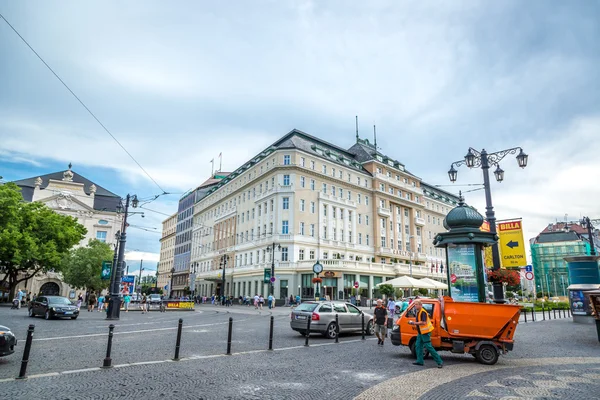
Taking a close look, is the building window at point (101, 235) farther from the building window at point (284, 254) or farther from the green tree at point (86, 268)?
the building window at point (284, 254)

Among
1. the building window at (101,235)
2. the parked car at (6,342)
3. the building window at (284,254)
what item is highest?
the building window at (101,235)

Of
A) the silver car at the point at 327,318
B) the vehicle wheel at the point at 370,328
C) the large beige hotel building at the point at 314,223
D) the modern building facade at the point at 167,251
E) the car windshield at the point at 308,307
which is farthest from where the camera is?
the modern building facade at the point at 167,251

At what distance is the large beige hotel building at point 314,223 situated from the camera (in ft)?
166

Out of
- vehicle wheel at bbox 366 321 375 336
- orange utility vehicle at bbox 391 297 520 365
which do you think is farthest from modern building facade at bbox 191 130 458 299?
orange utility vehicle at bbox 391 297 520 365

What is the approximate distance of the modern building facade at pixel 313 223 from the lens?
5047cm

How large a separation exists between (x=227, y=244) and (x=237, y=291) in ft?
31.9

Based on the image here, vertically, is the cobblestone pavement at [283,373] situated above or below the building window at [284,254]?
below

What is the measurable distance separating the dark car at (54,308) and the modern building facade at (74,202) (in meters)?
42.6

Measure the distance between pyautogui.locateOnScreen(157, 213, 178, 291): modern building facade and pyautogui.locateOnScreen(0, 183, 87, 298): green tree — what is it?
5498cm

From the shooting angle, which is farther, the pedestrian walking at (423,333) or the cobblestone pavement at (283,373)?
the pedestrian walking at (423,333)

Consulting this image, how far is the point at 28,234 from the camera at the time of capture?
4125cm

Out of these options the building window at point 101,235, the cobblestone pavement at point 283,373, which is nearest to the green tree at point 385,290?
the cobblestone pavement at point 283,373

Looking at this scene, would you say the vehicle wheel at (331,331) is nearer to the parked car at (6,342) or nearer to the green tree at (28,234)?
the parked car at (6,342)

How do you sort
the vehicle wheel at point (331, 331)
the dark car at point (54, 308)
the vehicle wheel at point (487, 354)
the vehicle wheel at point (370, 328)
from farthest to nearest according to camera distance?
the dark car at point (54, 308), the vehicle wheel at point (370, 328), the vehicle wheel at point (331, 331), the vehicle wheel at point (487, 354)
